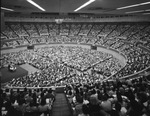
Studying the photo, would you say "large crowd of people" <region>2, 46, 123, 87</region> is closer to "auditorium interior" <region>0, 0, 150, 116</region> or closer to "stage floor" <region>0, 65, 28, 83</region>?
"auditorium interior" <region>0, 0, 150, 116</region>

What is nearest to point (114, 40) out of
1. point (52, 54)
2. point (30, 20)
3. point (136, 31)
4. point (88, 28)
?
point (136, 31)

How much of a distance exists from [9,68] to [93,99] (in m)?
19.5

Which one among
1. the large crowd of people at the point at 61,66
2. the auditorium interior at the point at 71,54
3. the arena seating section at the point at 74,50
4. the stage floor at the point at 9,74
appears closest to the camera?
the auditorium interior at the point at 71,54

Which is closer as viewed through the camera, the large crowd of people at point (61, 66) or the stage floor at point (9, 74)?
the large crowd of people at point (61, 66)

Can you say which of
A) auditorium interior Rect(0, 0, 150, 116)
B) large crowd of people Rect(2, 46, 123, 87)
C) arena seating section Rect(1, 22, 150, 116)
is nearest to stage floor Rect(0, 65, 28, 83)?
auditorium interior Rect(0, 0, 150, 116)

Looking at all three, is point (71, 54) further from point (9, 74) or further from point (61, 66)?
point (9, 74)

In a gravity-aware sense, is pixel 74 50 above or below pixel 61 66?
above

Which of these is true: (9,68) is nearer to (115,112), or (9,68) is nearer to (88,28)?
(115,112)

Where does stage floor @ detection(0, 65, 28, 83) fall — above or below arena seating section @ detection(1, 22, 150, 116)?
below

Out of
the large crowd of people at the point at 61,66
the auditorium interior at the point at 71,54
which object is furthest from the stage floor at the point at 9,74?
the large crowd of people at the point at 61,66

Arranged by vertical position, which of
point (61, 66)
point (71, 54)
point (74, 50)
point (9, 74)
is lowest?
point (9, 74)

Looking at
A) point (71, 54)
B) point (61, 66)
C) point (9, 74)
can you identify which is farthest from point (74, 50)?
point (9, 74)

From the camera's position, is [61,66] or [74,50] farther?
[74,50]

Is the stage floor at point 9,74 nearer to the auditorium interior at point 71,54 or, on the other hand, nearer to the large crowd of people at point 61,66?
the auditorium interior at point 71,54
